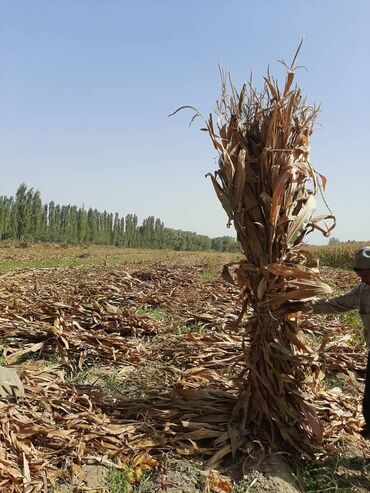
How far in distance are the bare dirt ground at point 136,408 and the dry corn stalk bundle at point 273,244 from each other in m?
0.23

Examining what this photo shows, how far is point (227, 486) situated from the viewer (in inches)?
97.0

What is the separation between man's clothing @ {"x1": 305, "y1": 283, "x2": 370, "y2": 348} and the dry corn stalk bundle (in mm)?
219

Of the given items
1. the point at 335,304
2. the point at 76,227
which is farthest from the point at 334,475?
the point at 76,227

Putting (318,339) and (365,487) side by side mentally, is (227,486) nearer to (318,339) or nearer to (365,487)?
(365,487)

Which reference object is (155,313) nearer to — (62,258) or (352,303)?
(352,303)

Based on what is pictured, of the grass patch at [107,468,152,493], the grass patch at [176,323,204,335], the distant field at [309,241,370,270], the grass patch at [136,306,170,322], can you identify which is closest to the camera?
the grass patch at [107,468,152,493]

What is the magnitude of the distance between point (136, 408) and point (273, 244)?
1.67m

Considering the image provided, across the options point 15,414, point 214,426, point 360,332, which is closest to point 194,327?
point 360,332

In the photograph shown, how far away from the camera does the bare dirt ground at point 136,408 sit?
2.52 meters

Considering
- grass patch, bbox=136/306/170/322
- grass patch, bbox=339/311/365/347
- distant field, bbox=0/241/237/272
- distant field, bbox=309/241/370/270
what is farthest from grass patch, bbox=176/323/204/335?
distant field, bbox=309/241/370/270

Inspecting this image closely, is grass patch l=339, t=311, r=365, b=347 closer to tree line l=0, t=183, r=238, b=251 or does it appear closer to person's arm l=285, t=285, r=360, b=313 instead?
person's arm l=285, t=285, r=360, b=313

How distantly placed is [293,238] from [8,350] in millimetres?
3318

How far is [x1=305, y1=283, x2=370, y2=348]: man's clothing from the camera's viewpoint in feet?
10.1

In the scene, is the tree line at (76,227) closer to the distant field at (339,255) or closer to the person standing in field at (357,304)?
the distant field at (339,255)
